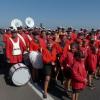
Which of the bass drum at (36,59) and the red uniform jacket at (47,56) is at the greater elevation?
the red uniform jacket at (47,56)

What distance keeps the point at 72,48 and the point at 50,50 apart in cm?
67

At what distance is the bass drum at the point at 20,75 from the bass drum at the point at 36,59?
0.98 feet

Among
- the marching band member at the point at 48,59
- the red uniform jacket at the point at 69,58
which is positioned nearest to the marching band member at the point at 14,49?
the marching band member at the point at 48,59

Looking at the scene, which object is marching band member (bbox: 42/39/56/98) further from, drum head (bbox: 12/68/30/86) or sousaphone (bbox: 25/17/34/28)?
sousaphone (bbox: 25/17/34/28)

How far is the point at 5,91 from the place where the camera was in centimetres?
1077

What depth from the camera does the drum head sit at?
11148 mm

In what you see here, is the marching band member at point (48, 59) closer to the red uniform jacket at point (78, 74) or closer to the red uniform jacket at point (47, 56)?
the red uniform jacket at point (47, 56)

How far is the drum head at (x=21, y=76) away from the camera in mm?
11148

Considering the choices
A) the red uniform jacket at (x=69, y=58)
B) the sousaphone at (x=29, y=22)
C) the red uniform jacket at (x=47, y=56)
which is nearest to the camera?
the red uniform jacket at (x=69, y=58)

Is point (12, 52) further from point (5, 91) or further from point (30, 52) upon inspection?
point (5, 91)

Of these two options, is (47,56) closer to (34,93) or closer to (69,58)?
(69,58)

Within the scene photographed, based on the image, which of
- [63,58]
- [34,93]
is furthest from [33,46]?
[34,93]

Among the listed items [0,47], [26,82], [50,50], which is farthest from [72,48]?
[0,47]

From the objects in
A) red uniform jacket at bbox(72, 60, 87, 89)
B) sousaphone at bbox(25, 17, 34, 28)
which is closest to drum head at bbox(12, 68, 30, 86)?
red uniform jacket at bbox(72, 60, 87, 89)
